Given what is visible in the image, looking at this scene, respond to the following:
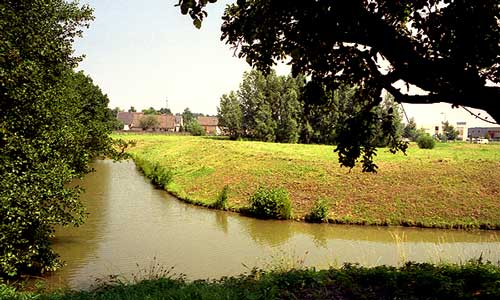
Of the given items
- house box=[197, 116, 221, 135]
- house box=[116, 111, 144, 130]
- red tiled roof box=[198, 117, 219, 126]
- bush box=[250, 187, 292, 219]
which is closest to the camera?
bush box=[250, 187, 292, 219]

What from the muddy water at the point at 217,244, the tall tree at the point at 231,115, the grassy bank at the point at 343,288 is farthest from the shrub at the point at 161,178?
the tall tree at the point at 231,115

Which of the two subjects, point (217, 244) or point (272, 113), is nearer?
point (217, 244)

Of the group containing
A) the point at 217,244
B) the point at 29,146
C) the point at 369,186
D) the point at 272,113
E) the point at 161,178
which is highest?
the point at 272,113

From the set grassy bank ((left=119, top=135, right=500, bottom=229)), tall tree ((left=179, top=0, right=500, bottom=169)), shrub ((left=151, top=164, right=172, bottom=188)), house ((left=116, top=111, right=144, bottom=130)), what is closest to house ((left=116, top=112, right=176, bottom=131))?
house ((left=116, top=111, right=144, bottom=130))

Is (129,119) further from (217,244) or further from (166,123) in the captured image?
(217,244)

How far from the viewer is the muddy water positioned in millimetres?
14656

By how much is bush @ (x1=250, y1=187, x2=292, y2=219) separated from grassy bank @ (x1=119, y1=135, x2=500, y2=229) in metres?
0.86

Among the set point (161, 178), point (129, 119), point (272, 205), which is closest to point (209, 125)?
point (129, 119)

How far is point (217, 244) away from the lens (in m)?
17.8

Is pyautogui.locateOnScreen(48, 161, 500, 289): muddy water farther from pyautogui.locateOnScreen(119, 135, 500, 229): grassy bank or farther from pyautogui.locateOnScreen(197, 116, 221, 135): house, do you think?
pyautogui.locateOnScreen(197, 116, 221, 135): house

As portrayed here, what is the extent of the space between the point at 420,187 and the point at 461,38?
2239cm

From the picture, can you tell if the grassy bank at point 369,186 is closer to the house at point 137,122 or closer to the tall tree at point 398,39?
the tall tree at point 398,39

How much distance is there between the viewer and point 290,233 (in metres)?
20.1

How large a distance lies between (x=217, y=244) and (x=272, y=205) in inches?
214
